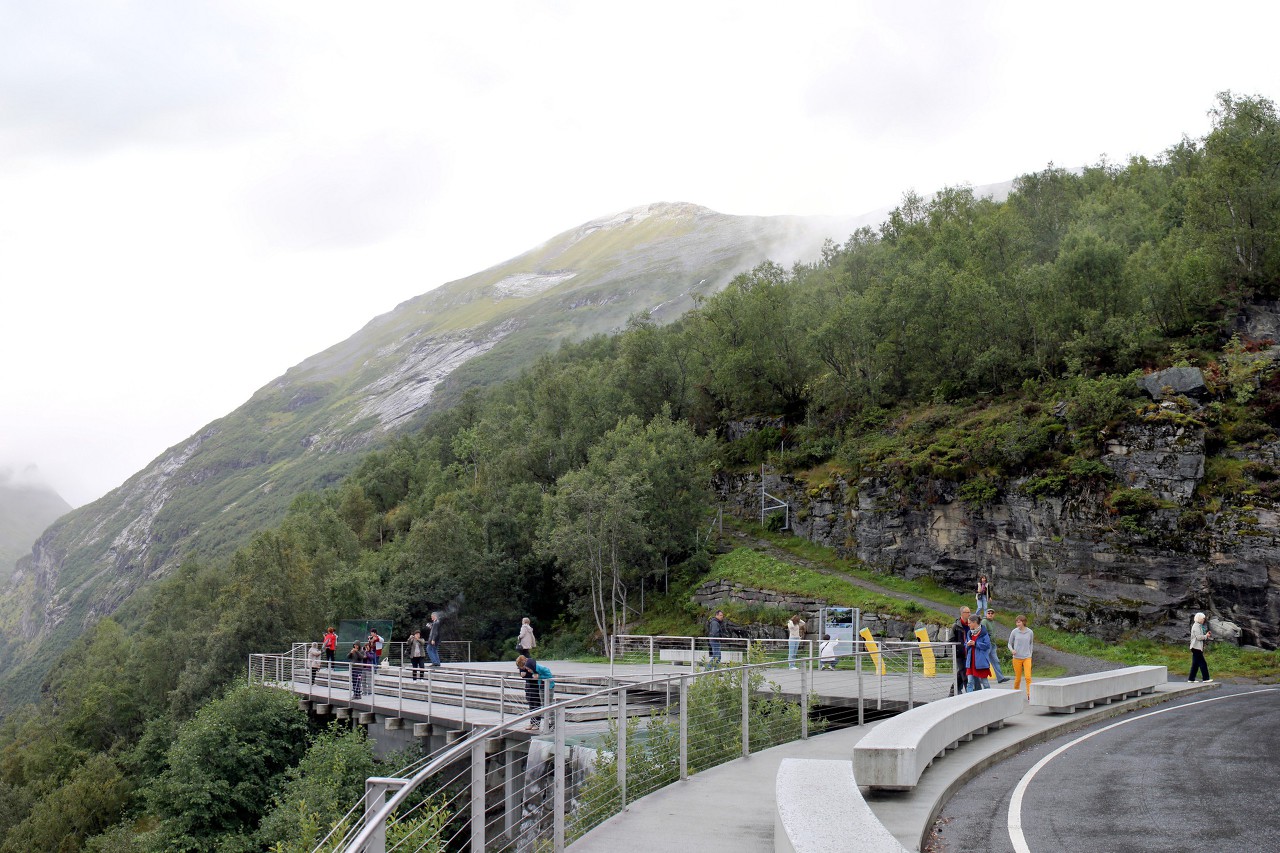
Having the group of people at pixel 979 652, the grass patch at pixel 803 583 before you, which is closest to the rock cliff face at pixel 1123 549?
the grass patch at pixel 803 583

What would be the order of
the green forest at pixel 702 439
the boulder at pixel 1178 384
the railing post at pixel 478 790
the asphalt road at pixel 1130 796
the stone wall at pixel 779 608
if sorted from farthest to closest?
the stone wall at pixel 779 608 < the green forest at pixel 702 439 < the boulder at pixel 1178 384 < the asphalt road at pixel 1130 796 < the railing post at pixel 478 790

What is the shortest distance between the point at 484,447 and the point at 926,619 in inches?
1862

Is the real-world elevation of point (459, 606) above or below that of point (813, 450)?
below

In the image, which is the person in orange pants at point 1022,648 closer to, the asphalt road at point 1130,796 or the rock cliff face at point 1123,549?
the asphalt road at point 1130,796

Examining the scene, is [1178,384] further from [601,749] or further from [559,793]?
[559,793]

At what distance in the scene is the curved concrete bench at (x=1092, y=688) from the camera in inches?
649

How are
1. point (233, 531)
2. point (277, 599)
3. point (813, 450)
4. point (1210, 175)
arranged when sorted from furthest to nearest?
point (233, 531), point (277, 599), point (813, 450), point (1210, 175)

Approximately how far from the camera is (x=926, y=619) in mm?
32938

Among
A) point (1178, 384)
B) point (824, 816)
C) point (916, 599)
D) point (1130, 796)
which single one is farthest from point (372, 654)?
point (824, 816)

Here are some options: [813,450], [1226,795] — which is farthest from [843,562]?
[1226,795]

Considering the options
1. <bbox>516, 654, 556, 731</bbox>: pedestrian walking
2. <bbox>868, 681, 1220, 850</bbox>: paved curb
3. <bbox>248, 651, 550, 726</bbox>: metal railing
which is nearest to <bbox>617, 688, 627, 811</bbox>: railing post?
<bbox>868, 681, 1220, 850</bbox>: paved curb

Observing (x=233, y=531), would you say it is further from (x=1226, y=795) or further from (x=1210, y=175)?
(x=1226, y=795)

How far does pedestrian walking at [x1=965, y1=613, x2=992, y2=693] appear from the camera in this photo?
57.3 ft

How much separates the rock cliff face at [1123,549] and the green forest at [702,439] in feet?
3.98
